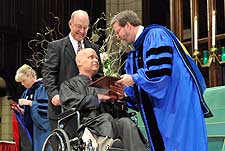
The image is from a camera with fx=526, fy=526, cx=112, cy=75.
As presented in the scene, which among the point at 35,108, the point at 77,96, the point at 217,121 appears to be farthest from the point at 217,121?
the point at 35,108

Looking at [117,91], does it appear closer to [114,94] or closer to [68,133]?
[114,94]

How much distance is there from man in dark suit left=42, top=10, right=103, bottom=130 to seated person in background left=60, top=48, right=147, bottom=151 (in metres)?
0.16

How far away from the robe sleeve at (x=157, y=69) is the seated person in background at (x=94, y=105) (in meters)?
0.36

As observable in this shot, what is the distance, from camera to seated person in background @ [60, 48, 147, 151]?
12.8 ft

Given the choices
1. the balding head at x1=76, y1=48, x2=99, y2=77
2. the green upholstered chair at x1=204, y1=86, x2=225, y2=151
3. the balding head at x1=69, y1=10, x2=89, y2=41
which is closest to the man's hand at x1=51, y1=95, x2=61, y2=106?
the balding head at x1=76, y1=48, x2=99, y2=77

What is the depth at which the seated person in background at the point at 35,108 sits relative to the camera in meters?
6.01

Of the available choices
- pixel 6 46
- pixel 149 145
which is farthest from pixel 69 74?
pixel 6 46

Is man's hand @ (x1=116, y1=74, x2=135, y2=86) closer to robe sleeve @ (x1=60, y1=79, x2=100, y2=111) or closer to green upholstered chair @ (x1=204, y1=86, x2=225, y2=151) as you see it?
robe sleeve @ (x1=60, y1=79, x2=100, y2=111)

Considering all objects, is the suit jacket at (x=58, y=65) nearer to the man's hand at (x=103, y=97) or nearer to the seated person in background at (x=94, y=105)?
the seated person in background at (x=94, y=105)

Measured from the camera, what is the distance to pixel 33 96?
634cm

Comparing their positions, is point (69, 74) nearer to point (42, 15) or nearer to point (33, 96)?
point (33, 96)

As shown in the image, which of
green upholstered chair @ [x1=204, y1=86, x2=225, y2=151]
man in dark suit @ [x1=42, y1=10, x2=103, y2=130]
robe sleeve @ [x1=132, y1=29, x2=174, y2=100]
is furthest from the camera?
man in dark suit @ [x1=42, y1=10, x2=103, y2=130]

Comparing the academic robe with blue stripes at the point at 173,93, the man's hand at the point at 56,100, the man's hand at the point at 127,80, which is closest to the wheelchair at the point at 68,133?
the man's hand at the point at 56,100

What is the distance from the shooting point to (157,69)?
350 cm
